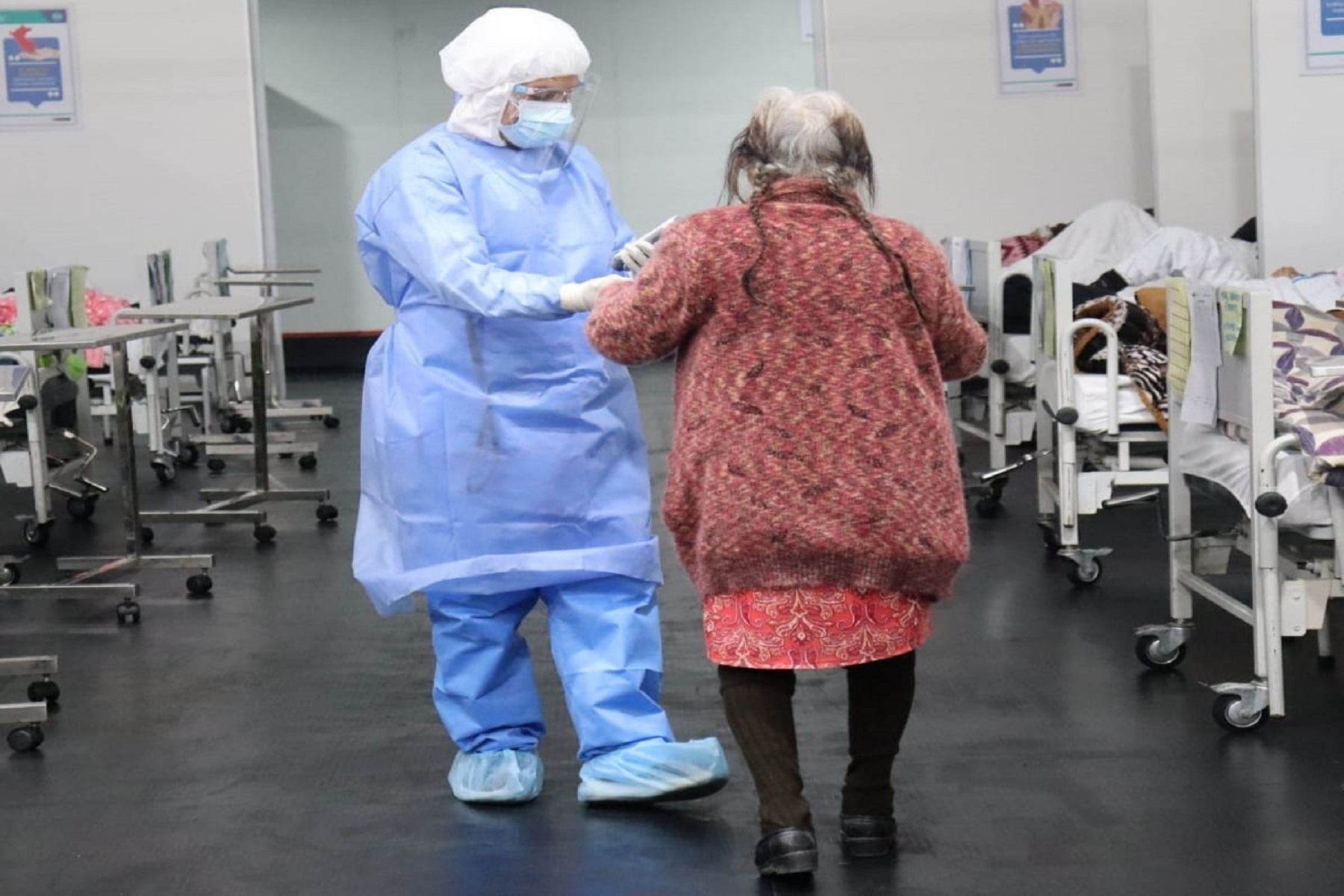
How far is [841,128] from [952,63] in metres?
6.79

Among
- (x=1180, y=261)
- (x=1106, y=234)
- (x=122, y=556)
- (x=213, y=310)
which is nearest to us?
(x=122, y=556)

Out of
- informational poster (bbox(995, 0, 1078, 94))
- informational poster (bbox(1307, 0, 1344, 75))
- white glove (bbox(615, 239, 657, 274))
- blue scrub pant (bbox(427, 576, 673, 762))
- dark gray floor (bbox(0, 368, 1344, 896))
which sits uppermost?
informational poster (bbox(995, 0, 1078, 94))

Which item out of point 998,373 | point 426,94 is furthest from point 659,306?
point 426,94

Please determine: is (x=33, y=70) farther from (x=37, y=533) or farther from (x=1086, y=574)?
(x=1086, y=574)

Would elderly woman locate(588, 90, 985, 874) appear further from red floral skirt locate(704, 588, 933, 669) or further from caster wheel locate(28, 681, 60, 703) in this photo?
caster wheel locate(28, 681, 60, 703)

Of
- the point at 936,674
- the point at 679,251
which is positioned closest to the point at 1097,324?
the point at 936,674

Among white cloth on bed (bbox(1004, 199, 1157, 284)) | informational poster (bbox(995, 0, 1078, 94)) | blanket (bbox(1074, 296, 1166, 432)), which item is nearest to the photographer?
blanket (bbox(1074, 296, 1166, 432))

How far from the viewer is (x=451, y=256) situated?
2.77 metres

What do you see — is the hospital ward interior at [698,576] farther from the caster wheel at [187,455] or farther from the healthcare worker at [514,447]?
the caster wheel at [187,455]

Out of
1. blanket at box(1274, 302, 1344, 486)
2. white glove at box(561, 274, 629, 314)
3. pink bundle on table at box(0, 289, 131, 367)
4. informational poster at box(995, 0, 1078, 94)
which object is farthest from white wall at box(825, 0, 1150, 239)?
white glove at box(561, 274, 629, 314)

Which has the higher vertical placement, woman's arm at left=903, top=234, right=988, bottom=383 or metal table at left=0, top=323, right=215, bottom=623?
woman's arm at left=903, top=234, right=988, bottom=383

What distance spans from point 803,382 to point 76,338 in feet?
8.55

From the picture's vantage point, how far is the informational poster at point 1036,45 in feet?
29.4

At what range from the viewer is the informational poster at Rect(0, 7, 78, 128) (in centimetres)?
923
